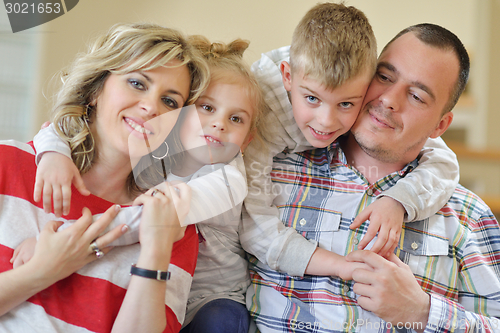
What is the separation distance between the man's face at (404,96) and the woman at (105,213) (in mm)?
387

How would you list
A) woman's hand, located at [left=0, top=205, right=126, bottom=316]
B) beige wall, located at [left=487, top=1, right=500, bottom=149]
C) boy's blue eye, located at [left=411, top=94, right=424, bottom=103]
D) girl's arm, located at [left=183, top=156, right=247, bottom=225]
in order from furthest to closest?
1. beige wall, located at [left=487, top=1, right=500, bottom=149]
2. boy's blue eye, located at [left=411, top=94, right=424, bottom=103]
3. girl's arm, located at [left=183, top=156, right=247, bottom=225]
4. woman's hand, located at [left=0, top=205, right=126, bottom=316]

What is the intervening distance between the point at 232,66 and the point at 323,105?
0.64 ft

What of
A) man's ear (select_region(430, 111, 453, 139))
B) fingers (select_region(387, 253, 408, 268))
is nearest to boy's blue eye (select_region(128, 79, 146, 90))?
fingers (select_region(387, 253, 408, 268))

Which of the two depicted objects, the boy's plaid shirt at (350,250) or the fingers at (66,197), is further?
the boy's plaid shirt at (350,250)

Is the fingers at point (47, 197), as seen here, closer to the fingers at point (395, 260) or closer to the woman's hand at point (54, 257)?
the woman's hand at point (54, 257)

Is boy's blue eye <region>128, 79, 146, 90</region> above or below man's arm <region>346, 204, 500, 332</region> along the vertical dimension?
above

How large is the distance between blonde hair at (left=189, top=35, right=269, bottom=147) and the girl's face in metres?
0.02

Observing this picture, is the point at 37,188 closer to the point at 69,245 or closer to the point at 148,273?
the point at 69,245

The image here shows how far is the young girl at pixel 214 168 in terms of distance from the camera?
668 mm

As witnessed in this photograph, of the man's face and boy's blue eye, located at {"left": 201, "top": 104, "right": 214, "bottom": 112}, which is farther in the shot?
the man's face

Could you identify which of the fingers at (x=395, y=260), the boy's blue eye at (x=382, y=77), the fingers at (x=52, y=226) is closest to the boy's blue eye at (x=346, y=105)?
Result: the boy's blue eye at (x=382, y=77)

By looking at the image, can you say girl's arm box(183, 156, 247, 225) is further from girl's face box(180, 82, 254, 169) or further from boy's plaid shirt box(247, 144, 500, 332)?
boy's plaid shirt box(247, 144, 500, 332)

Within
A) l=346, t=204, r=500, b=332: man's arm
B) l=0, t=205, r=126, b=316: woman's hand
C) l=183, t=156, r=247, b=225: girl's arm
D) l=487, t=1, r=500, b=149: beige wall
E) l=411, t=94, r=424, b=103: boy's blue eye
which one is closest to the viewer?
l=0, t=205, r=126, b=316: woman's hand

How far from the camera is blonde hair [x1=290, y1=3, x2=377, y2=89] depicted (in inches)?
29.6
